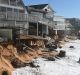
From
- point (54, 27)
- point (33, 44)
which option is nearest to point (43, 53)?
point (33, 44)

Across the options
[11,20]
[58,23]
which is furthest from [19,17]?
[58,23]

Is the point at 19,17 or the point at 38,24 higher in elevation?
the point at 19,17

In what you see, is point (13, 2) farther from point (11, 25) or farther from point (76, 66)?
point (76, 66)

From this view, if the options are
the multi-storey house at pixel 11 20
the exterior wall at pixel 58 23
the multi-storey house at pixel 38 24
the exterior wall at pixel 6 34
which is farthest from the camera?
the exterior wall at pixel 58 23

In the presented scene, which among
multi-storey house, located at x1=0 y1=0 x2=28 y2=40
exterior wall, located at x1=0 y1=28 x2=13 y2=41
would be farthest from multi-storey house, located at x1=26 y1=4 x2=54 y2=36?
exterior wall, located at x1=0 y1=28 x2=13 y2=41

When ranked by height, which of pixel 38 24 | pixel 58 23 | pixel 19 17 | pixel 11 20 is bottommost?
pixel 58 23

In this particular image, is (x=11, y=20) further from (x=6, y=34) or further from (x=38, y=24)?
(x=38, y=24)

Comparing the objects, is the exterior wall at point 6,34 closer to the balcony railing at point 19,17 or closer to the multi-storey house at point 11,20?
the multi-storey house at point 11,20

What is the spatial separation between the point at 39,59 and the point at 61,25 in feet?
96.5

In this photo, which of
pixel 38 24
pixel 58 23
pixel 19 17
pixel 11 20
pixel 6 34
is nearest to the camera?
pixel 6 34

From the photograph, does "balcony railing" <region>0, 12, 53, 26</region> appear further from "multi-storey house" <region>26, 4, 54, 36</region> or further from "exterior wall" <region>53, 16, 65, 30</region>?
"exterior wall" <region>53, 16, 65, 30</region>

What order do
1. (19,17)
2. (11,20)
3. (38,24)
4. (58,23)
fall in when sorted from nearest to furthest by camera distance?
(11,20), (19,17), (38,24), (58,23)

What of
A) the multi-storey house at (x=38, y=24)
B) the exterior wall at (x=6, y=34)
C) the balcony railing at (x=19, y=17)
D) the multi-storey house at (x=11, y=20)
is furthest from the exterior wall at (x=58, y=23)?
the exterior wall at (x=6, y=34)

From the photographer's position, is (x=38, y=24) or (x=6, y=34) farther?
(x=38, y=24)
